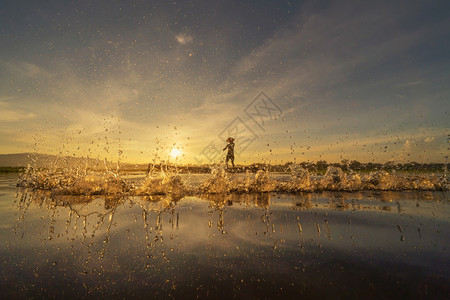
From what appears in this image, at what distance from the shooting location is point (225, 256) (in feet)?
9.00

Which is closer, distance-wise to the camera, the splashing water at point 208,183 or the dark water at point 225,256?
the dark water at point 225,256

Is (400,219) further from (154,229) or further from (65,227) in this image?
(65,227)

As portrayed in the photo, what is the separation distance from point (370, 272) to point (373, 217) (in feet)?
9.65

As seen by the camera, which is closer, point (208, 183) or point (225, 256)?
point (225, 256)

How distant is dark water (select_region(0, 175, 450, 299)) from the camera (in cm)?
200

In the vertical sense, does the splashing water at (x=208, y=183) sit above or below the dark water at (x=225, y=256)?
above

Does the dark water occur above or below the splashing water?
below

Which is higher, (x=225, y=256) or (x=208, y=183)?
(x=208, y=183)

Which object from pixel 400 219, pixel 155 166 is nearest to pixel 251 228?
pixel 400 219

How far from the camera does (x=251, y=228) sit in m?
3.94

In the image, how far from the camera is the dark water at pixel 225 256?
2002mm

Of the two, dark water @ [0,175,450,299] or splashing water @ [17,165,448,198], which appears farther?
splashing water @ [17,165,448,198]

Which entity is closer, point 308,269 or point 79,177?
point 308,269

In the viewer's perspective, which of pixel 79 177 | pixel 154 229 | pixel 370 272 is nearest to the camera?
pixel 370 272
